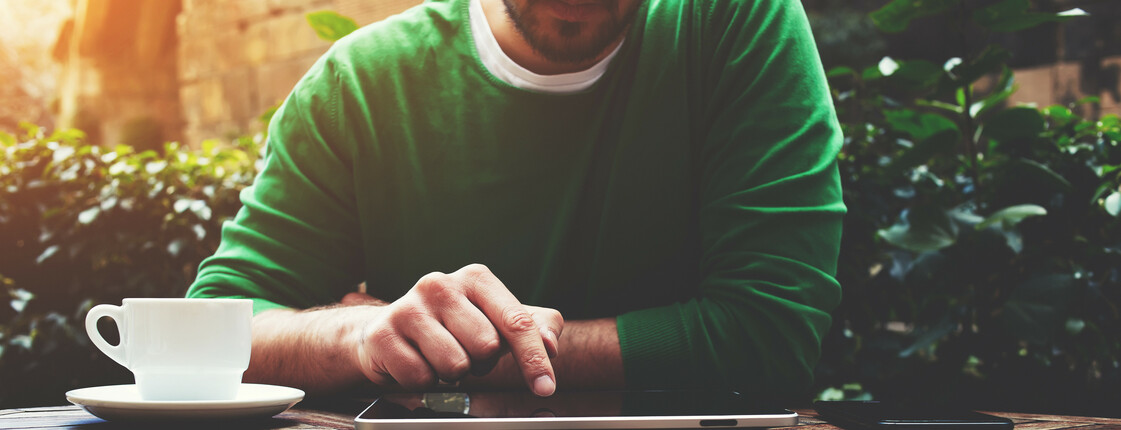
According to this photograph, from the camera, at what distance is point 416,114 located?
1550 millimetres

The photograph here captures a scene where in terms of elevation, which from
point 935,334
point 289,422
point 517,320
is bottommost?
point 935,334

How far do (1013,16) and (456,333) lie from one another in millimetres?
1526

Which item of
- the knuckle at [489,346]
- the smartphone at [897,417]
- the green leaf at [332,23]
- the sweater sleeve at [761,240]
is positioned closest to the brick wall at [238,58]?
the green leaf at [332,23]

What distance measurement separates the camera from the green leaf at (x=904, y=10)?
1.85 m

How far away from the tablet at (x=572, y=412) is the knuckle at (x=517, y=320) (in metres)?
0.08

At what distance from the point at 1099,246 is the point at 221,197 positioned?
2470 mm

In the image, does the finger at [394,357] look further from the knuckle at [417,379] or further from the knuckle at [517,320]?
the knuckle at [517,320]

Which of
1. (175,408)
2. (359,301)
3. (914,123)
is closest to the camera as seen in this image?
(175,408)

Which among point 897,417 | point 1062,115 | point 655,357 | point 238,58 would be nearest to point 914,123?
point 1062,115

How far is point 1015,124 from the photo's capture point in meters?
1.90

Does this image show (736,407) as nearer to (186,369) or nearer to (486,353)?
(486,353)

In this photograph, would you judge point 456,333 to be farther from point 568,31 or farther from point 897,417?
Result: point 568,31

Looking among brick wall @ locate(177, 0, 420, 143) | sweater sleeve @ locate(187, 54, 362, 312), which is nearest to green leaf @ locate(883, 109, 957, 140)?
sweater sleeve @ locate(187, 54, 362, 312)

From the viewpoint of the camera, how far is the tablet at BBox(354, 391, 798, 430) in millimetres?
699
